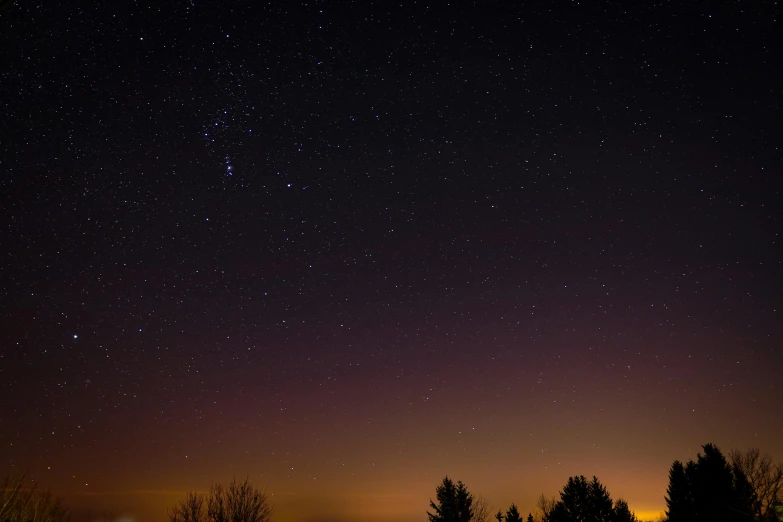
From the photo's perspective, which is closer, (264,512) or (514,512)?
(264,512)

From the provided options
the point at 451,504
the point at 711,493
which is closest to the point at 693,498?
the point at 711,493

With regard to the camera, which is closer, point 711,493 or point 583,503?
point 711,493

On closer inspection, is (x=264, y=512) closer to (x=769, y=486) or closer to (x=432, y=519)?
(x=432, y=519)

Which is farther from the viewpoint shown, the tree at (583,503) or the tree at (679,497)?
the tree at (583,503)

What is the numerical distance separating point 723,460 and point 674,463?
5540 millimetres

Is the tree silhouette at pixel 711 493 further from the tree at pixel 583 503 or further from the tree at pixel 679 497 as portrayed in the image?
the tree at pixel 583 503

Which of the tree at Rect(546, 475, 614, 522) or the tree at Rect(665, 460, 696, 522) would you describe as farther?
the tree at Rect(546, 475, 614, 522)

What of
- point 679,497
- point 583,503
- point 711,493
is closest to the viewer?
point 711,493

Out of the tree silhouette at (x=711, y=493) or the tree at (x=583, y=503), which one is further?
the tree at (x=583, y=503)

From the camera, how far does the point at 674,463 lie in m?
35.2

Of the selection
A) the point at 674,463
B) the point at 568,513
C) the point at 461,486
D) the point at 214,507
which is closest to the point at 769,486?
the point at 674,463

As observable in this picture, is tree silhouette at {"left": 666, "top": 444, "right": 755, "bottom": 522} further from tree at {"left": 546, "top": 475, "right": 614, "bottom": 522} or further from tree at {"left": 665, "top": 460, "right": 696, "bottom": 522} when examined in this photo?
tree at {"left": 546, "top": 475, "right": 614, "bottom": 522}

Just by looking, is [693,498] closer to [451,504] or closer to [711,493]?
[711,493]

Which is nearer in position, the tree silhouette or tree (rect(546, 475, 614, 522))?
the tree silhouette
